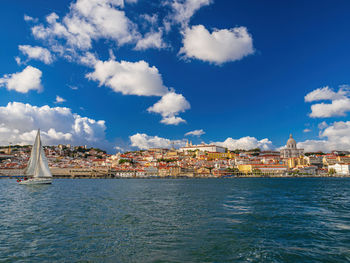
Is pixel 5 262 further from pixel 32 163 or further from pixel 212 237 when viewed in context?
pixel 32 163

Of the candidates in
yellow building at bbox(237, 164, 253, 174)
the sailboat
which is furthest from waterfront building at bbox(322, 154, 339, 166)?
the sailboat

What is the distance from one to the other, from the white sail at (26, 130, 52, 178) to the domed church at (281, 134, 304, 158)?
142953 mm

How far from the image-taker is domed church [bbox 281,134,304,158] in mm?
155075

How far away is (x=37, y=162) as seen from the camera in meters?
38.2

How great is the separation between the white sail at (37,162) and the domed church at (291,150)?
143 metres

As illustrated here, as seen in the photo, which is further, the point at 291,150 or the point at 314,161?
the point at 291,150

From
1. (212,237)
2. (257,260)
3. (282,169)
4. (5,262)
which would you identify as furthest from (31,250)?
(282,169)

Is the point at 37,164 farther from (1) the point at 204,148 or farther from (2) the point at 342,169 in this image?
(1) the point at 204,148

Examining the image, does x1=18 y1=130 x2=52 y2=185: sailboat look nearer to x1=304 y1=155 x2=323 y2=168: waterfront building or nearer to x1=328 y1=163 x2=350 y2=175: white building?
x1=328 y1=163 x2=350 y2=175: white building

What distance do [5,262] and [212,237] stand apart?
608 cm

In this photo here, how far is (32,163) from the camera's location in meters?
37.9

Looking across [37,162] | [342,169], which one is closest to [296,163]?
[342,169]

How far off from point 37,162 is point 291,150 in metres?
147

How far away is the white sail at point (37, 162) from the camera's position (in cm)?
3694
